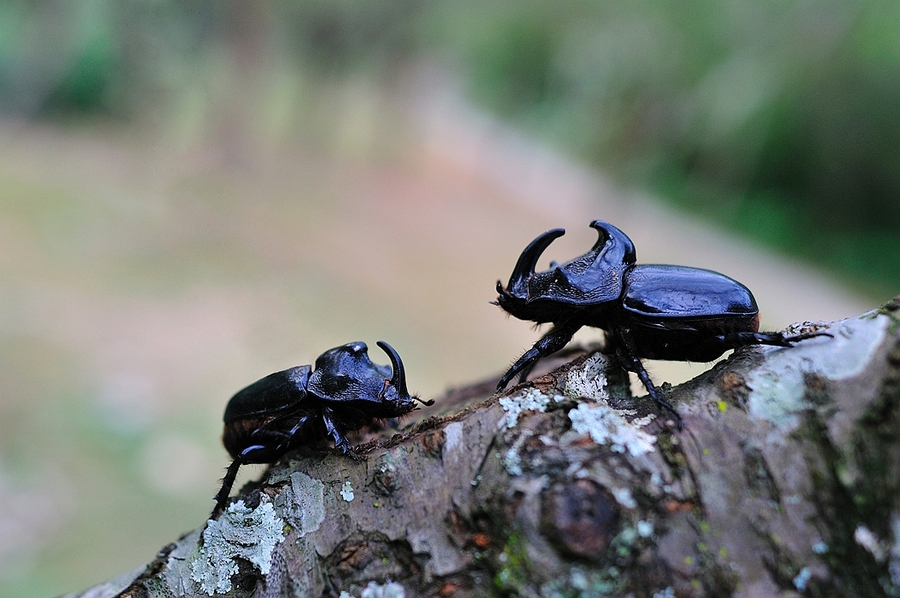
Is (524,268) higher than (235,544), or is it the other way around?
(524,268)

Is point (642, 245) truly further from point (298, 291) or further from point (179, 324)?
point (179, 324)

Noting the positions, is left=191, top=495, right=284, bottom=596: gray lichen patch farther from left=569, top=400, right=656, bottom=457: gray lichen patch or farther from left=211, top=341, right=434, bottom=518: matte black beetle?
left=569, top=400, right=656, bottom=457: gray lichen patch

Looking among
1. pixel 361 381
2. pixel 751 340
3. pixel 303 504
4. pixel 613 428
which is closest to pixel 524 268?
pixel 361 381

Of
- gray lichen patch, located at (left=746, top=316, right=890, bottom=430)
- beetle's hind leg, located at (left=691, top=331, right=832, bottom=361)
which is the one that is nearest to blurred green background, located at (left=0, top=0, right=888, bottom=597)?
beetle's hind leg, located at (left=691, top=331, right=832, bottom=361)

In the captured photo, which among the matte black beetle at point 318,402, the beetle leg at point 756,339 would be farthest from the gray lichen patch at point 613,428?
the matte black beetle at point 318,402

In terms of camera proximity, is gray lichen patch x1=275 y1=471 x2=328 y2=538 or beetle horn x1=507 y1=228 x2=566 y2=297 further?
beetle horn x1=507 y1=228 x2=566 y2=297

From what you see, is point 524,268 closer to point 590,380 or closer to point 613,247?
point 613,247
